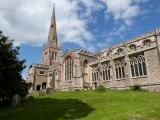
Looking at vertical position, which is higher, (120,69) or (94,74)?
(120,69)

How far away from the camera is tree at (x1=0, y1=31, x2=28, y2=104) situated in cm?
2453

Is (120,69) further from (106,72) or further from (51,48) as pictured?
(51,48)

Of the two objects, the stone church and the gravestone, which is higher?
the stone church

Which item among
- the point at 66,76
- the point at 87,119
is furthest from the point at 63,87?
the point at 87,119

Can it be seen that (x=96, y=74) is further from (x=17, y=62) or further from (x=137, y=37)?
(x=17, y=62)

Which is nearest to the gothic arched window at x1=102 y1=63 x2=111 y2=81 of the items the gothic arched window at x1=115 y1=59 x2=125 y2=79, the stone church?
the stone church

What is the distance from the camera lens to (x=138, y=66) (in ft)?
126

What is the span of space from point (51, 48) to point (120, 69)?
170 ft

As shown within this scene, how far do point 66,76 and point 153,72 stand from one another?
87.8 ft

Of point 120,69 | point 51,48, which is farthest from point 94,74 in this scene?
point 51,48

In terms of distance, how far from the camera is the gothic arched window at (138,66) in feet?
123

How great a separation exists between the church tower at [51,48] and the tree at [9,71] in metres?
59.9

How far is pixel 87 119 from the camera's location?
637 inches

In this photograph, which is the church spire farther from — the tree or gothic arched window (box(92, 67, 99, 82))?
the tree
